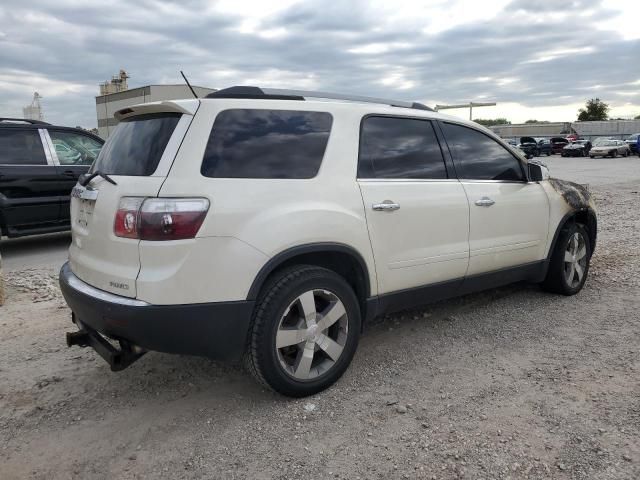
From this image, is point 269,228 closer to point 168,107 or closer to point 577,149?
point 168,107

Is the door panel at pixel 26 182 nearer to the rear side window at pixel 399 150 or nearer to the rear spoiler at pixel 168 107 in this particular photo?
the rear spoiler at pixel 168 107

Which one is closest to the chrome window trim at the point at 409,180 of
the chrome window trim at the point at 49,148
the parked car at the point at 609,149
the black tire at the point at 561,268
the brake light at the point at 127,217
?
the brake light at the point at 127,217

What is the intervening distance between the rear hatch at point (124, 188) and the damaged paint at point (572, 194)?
133 inches

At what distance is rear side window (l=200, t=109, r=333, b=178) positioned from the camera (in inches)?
114

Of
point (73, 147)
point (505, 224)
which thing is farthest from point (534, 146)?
point (505, 224)

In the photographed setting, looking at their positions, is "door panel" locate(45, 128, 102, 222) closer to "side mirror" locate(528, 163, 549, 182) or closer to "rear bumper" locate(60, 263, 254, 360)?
"rear bumper" locate(60, 263, 254, 360)

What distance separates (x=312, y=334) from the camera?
3.12 metres

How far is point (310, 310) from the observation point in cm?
308

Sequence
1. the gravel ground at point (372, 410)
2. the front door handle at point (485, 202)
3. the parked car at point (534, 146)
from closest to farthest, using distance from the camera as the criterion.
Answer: the gravel ground at point (372, 410)
the front door handle at point (485, 202)
the parked car at point (534, 146)

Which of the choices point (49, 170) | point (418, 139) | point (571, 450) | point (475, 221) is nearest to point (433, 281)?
point (475, 221)

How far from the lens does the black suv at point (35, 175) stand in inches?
284

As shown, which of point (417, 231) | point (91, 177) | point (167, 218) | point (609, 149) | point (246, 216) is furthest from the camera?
point (609, 149)

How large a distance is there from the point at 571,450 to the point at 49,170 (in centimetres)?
721

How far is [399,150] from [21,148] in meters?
5.94
